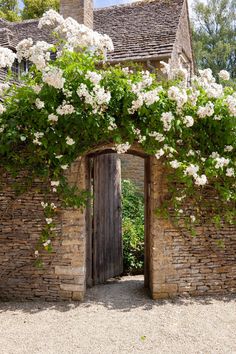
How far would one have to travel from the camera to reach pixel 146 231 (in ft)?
21.7

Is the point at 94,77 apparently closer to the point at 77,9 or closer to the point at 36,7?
the point at 77,9

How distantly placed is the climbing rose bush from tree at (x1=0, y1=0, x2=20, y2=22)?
1573cm

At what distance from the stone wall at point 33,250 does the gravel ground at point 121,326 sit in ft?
0.86

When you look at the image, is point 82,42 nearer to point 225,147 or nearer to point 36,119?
point 36,119

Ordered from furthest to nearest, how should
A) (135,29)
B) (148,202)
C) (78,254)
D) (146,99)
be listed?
(135,29) < (148,202) < (78,254) < (146,99)

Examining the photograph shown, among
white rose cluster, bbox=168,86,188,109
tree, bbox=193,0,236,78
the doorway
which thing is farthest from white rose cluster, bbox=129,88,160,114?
tree, bbox=193,0,236,78

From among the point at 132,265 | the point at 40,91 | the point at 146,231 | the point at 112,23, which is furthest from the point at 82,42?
the point at 112,23

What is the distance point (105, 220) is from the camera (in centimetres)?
727

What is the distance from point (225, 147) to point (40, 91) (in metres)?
2.91

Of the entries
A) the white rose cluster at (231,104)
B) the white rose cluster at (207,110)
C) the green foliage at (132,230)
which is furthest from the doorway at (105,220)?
the white rose cluster at (231,104)

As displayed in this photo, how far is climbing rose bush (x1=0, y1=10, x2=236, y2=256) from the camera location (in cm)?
486

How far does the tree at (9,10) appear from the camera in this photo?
1873 centimetres

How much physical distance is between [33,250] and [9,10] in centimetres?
1833

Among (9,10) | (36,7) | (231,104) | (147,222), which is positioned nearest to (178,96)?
(231,104)
